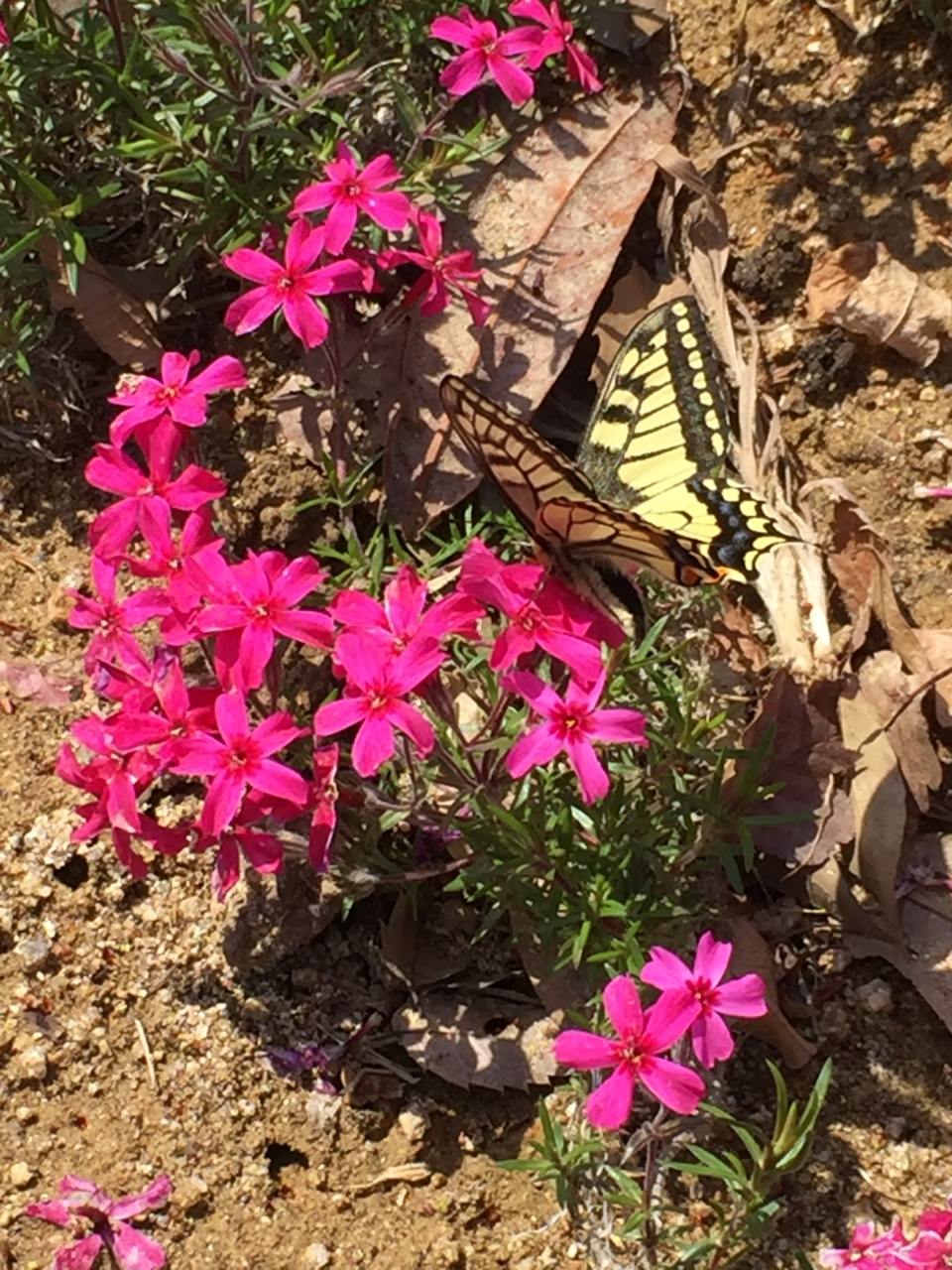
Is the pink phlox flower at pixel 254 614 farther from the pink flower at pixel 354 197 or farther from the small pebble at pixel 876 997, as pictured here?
the small pebble at pixel 876 997

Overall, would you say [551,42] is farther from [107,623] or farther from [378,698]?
[378,698]

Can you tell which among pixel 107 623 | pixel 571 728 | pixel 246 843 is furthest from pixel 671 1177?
pixel 107 623

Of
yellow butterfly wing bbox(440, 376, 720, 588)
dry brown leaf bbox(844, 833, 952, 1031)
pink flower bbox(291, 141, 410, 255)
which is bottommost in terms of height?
dry brown leaf bbox(844, 833, 952, 1031)

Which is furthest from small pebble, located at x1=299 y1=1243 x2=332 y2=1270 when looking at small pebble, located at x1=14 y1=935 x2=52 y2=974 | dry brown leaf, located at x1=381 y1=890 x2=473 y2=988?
small pebble, located at x1=14 y1=935 x2=52 y2=974

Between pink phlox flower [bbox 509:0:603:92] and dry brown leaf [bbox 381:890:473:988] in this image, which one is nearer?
dry brown leaf [bbox 381:890:473:988]

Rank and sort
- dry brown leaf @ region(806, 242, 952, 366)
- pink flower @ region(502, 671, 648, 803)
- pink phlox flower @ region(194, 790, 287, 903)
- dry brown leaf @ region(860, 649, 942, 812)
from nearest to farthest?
pink flower @ region(502, 671, 648, 803)
pink phlox flower @ region(194, 790, 287, 903)
dry brown leaf @ region(860, 649, 942, 812)
dry brown leaf @ region(806, 242, 952, 366)

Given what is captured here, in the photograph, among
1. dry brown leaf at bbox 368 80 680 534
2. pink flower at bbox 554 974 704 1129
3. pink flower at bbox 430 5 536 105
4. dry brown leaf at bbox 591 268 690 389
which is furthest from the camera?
dry brown leaf at bbox 591 268 690 389

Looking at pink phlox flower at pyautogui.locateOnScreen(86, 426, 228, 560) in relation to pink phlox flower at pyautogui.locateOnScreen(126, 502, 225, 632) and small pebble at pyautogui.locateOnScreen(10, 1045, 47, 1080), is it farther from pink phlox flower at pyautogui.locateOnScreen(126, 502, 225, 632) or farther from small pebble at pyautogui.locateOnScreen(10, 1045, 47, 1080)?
small pebble at pyautogui.locateOnScreen(10, 1045, 47, 1080)

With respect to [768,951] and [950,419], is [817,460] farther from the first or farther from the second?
[768,951]
